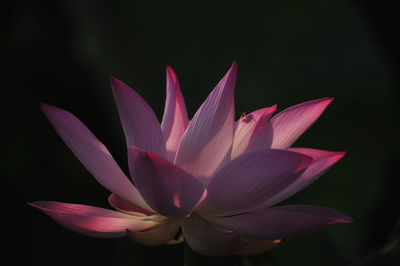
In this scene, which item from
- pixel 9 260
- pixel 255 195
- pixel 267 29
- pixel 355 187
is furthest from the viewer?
pixel 267 29

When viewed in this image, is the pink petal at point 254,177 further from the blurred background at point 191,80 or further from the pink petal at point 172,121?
the blurred background at point 191,80

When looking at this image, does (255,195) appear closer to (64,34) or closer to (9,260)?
(9,260)

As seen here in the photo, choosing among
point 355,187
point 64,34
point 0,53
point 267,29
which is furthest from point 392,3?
point 0,53

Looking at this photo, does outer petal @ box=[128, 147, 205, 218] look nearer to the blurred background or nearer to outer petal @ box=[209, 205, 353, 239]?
outer petal @ box=[209, 205, 353, 239]

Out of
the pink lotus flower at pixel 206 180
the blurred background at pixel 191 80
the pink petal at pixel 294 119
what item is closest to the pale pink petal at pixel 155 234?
the pink lotus flower at pixel 206 180

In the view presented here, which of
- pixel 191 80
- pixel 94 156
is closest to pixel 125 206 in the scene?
pixel 94 156

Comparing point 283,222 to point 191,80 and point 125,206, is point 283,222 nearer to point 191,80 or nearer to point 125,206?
point 125,206
